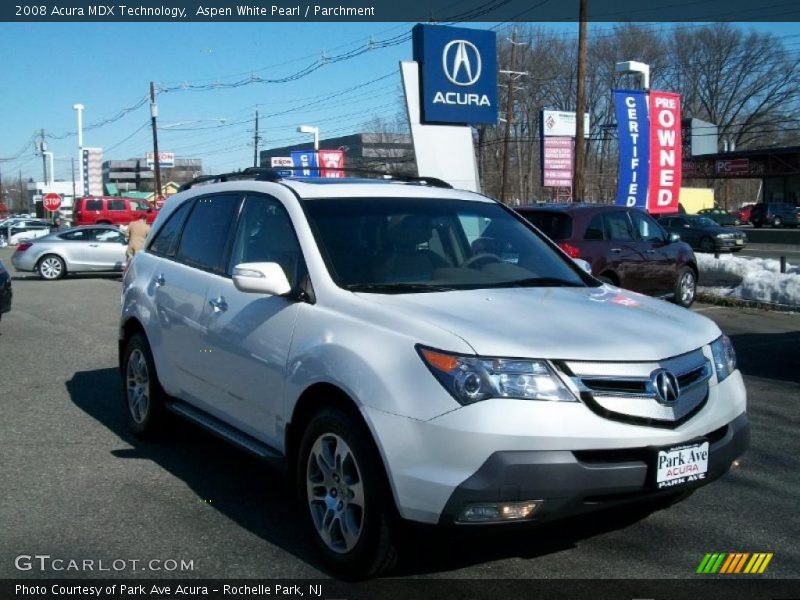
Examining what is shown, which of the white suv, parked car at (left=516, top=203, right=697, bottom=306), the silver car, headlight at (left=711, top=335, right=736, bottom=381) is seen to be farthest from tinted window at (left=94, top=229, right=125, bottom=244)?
headlight at (left=711, top=335, right=736, bottom=381)

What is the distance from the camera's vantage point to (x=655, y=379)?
3637 millimetres

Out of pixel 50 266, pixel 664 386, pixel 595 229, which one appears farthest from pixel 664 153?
pixel 664 386

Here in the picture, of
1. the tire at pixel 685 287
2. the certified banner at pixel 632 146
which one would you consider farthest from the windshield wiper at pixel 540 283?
the certified banner at pixel 632 146

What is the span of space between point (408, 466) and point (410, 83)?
499 inches

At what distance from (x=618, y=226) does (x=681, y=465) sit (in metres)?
10.0

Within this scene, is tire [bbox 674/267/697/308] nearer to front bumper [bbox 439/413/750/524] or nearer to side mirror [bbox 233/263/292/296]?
side mirror [bbox 233/263/292/296]

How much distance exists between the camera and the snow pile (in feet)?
49.3

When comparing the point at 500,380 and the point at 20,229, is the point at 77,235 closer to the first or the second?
the point at 500,380

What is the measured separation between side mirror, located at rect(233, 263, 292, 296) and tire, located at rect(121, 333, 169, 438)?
198cm

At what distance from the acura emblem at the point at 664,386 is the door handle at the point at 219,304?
248 centimetres

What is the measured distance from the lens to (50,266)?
936 inches

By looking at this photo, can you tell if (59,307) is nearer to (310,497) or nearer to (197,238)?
(197,238)

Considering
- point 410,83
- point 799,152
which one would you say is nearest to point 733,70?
point 799,152

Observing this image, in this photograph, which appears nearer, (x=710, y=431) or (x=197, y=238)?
(x=710, y=431)
